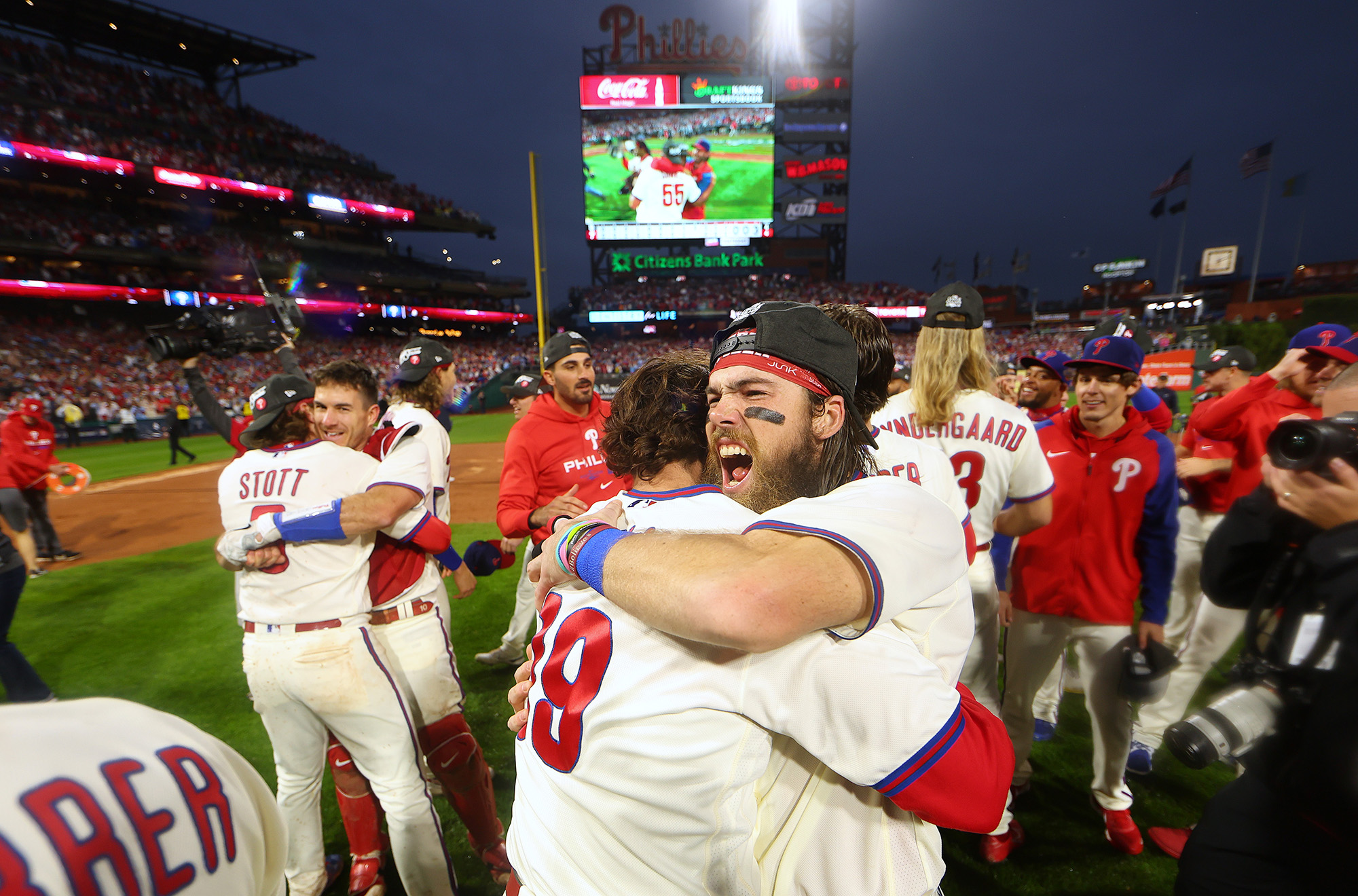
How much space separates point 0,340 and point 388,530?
36.5 metres

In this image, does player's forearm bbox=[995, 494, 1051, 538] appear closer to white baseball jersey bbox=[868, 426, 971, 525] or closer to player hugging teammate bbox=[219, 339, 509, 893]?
white baseball jersey bbox=[868, 426, 971, 525]

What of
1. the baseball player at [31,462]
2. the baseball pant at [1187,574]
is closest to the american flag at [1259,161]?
the baseball pant at [1187,574]

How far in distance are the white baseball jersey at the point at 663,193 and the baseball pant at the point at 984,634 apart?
35.0 m

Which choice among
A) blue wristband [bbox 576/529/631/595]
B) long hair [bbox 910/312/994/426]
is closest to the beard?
blue wristband [bbox 576/529/631/595]

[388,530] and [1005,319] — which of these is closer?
[388,530]

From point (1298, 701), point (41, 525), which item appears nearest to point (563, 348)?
point (1298, 701)

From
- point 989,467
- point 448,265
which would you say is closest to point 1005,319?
point 448,265

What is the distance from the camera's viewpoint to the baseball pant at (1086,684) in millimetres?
3014

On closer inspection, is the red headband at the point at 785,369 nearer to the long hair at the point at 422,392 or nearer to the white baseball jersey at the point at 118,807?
the white baseball jersey at the point at 118,807

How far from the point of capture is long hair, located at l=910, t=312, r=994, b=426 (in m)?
3.05

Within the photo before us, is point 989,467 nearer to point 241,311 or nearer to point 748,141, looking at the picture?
point 241,311

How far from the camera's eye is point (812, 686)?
983mm

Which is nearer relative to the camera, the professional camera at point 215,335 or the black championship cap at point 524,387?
the professional camera at point 215,335

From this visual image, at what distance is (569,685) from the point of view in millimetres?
1190
